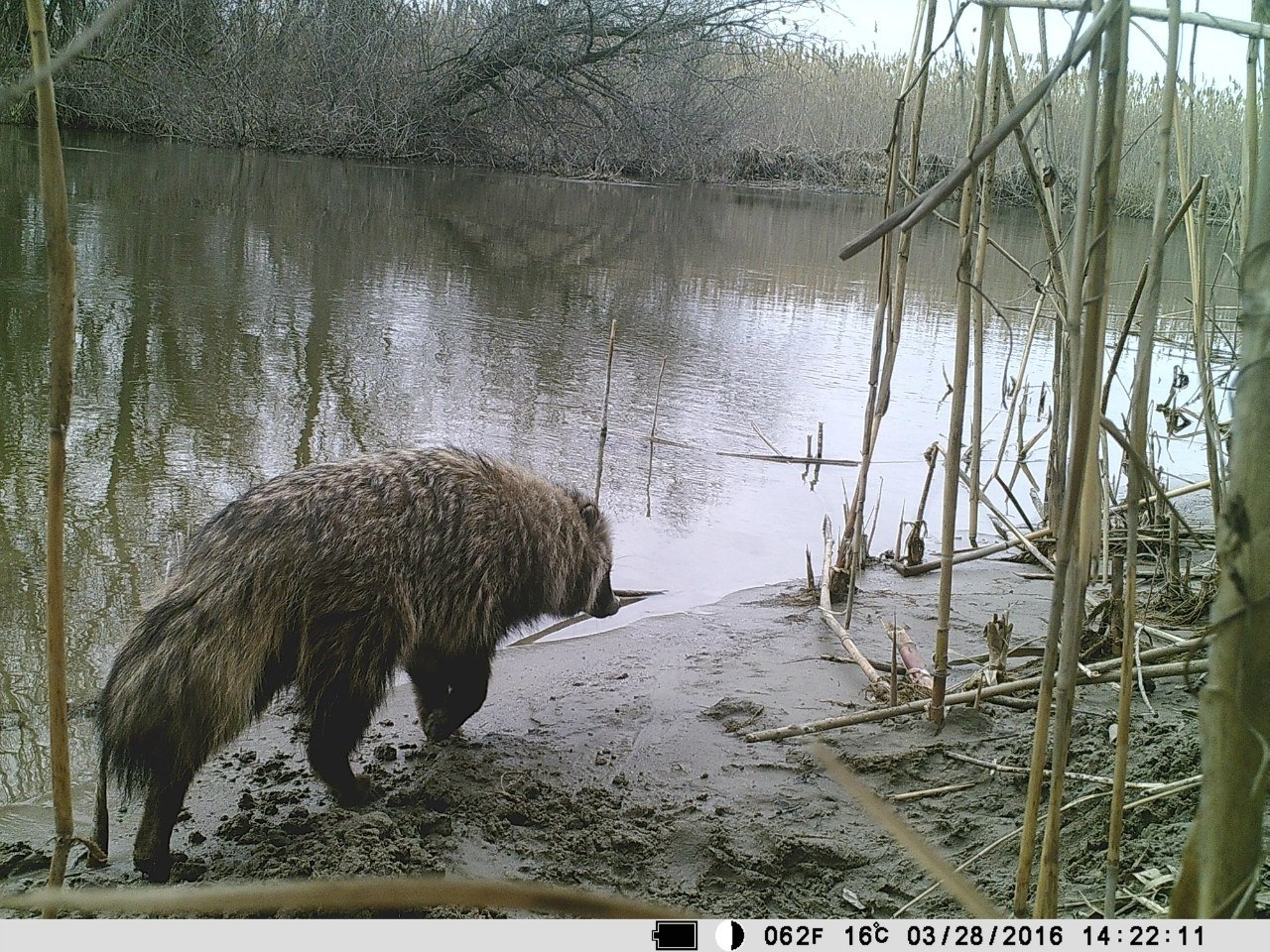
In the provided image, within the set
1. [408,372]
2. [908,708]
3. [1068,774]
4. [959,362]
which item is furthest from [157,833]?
[408,372]

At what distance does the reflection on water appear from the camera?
16.7 feet

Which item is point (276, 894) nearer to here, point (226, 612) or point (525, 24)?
point (226, 612)

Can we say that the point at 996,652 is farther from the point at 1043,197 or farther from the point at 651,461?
the point at 651,461

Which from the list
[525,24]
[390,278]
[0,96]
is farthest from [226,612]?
[525,24]

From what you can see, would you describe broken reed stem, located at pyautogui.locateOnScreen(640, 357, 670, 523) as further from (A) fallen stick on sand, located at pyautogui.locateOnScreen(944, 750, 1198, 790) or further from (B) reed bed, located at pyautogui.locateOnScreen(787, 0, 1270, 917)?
(A) fallen stick on sand, located at pyautogui.locateOnScreen(944, 750, 1198, 790)

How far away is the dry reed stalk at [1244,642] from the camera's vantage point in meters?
0.90

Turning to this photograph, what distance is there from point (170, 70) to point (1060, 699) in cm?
2243

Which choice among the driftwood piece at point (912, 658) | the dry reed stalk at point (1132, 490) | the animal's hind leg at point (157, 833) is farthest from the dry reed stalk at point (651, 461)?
the dry reed stalk at point (1132, 490)

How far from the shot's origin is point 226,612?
307 centimetres
